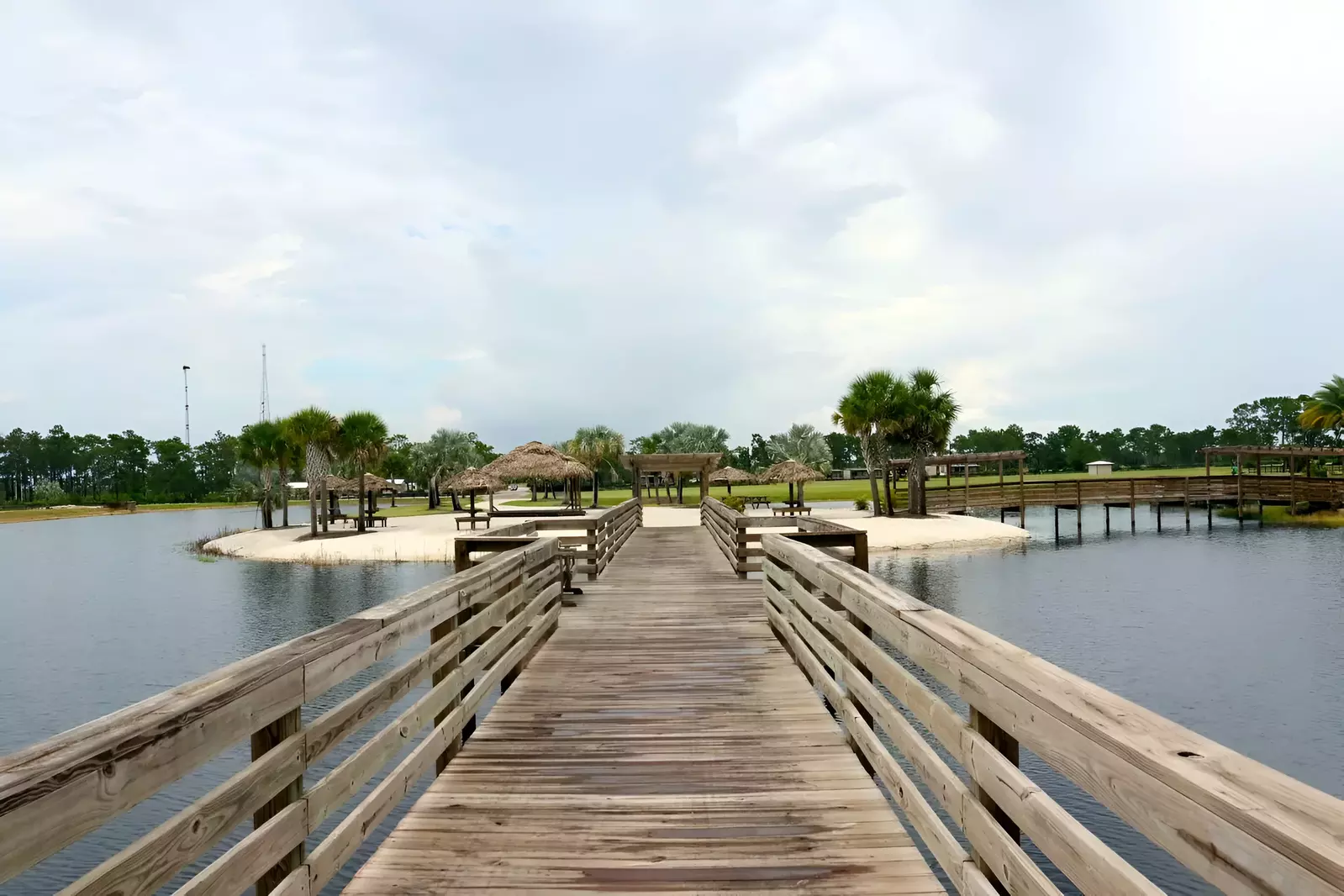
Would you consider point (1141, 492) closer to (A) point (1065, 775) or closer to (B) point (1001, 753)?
(B) point (1001, 753)

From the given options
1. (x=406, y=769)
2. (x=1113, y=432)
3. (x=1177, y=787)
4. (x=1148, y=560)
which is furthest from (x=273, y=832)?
(x=1113, y=432)

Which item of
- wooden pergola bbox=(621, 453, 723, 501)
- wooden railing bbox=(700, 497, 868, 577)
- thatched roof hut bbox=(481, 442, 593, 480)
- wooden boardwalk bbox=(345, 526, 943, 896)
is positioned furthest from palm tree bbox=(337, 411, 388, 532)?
wooden boardwalk bbox=(345, 526, 943, 896)

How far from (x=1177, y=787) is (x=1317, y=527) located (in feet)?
139

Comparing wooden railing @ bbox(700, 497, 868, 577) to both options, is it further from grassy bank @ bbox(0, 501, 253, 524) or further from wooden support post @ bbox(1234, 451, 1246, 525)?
grassy bank @ bbox(0, 501, 253, 524)

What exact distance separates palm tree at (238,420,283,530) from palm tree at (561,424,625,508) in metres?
21.0

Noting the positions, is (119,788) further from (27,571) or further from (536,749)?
(27,571)

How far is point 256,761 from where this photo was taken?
232cm

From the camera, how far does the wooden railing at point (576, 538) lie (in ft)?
22.7

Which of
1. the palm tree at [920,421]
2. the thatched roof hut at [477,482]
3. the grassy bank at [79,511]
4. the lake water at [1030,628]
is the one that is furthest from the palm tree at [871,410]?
the grassy bank at [79,511]

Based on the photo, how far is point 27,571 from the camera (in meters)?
27.6

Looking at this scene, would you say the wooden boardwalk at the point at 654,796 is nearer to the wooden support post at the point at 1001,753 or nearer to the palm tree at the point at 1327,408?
the wooden support post at the point at 1001,753

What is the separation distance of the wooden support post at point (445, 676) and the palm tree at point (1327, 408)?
55141 mm

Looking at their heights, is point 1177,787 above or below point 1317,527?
above

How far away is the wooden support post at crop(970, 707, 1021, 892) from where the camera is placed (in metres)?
2.36
